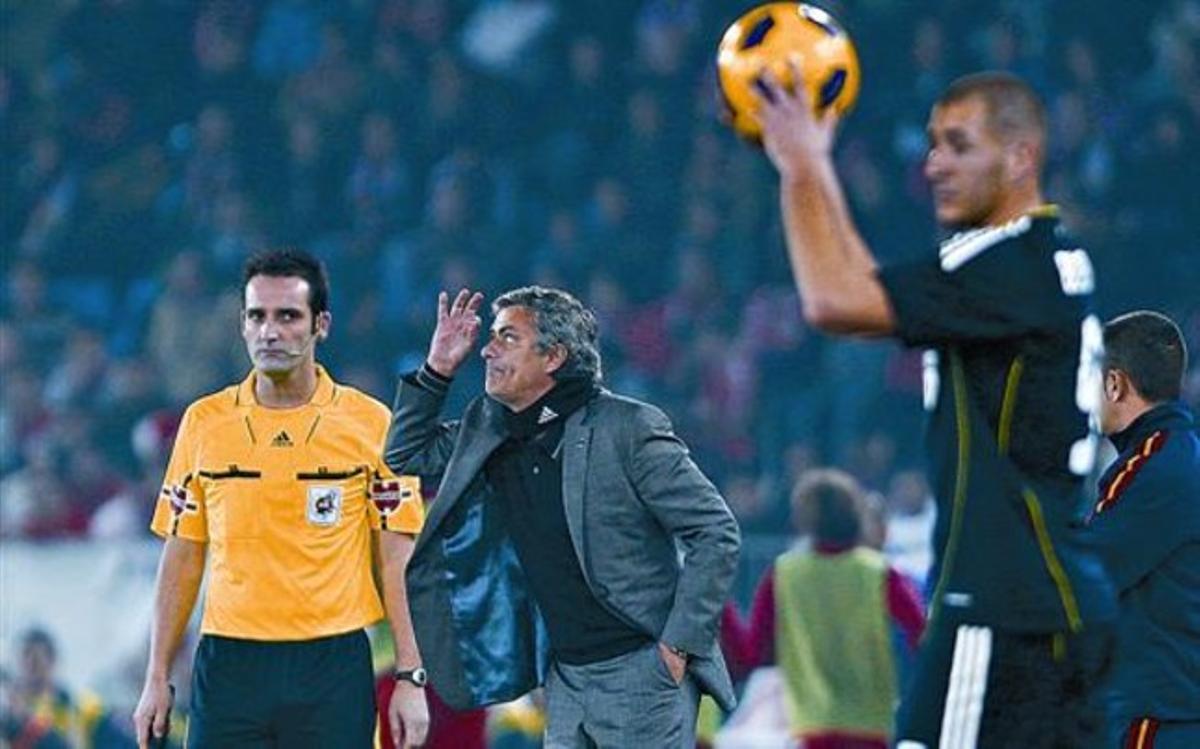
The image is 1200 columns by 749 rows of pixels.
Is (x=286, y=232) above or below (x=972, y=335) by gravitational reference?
above

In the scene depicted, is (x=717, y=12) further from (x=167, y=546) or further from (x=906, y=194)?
(x=167, y=546)

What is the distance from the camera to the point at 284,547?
24.3 ft

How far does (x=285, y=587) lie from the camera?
7398 mm

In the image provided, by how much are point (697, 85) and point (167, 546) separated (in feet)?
33.3

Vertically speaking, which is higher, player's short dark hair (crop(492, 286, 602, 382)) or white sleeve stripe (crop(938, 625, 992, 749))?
player's short dark hair (crop(492, 286, 602, 382))

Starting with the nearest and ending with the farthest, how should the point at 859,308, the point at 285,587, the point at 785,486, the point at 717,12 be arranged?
1. the point at 859,308
2. the point at 285,587
3. the point at 785,486
4. the point at 717,12

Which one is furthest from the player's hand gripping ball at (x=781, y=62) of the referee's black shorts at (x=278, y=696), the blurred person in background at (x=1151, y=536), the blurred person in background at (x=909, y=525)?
the blurred person in background at (x=909, y=525)

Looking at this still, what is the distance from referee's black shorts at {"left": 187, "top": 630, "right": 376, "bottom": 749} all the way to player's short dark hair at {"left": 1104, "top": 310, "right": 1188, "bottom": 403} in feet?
7.51

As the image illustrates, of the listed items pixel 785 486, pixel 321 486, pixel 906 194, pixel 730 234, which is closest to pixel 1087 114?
pixel 906 194

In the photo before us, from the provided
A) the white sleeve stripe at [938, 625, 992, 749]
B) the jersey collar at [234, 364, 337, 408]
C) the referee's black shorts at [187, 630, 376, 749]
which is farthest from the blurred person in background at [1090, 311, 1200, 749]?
the jersey collar at [234, 364, 337, 408]

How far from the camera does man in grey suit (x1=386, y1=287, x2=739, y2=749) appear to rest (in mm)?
7227

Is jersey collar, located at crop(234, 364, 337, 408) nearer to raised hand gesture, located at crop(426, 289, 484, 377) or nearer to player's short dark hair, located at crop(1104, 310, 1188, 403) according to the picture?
raised hand gesture, located at crop(426, 289, 484, 377)

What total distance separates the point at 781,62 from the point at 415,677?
10.3 ft

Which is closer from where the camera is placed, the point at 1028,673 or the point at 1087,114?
the point at 1028,673
